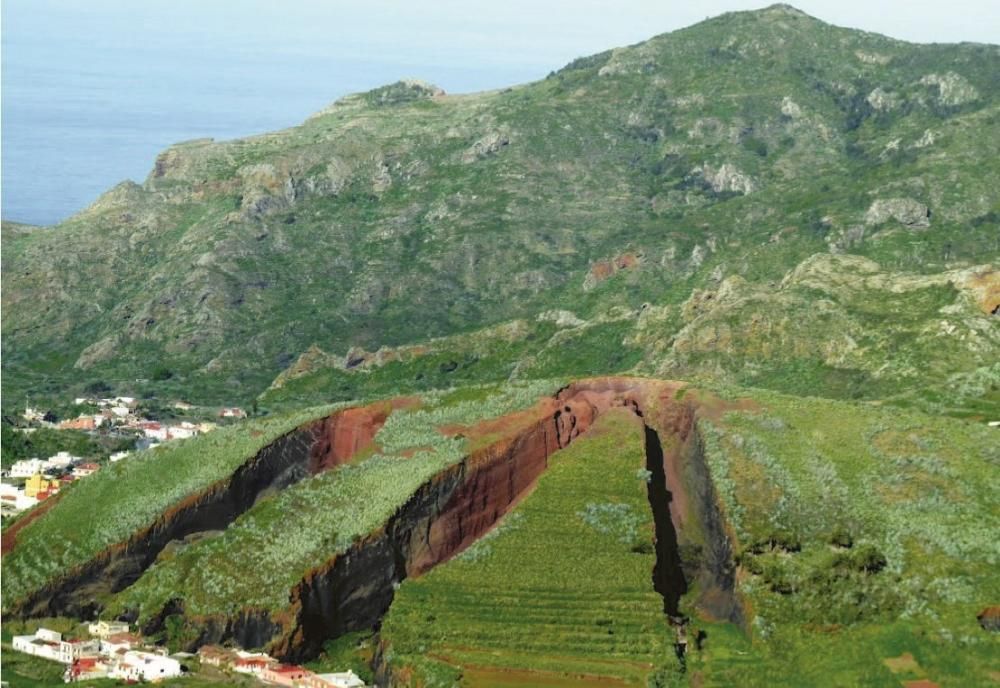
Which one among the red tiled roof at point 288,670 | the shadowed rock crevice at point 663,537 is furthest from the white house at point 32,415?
the red tiled roof at point 288,670

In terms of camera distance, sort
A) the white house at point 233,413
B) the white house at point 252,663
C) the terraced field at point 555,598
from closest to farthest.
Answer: the terraced field at point 555,598
the white house at point 252,663
the white house at point 233,413

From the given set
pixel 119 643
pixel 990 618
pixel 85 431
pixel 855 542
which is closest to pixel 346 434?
pixel 119 643

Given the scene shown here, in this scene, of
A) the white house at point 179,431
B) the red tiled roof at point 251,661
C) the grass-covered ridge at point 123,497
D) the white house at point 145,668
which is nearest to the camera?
the white house at point 145,668

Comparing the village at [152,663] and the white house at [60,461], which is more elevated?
the village at [152,663]

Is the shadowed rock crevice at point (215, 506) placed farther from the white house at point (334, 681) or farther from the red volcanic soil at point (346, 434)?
the white house at point (334, 681)

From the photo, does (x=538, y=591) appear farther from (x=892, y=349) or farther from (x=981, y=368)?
(x=892, y=349)

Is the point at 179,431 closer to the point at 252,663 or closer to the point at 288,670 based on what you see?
the point at 252,663
